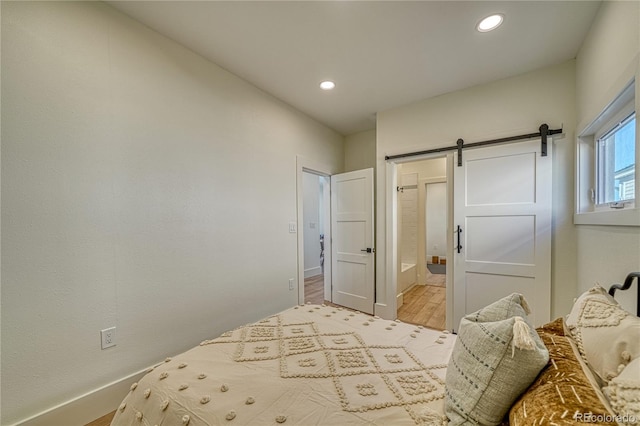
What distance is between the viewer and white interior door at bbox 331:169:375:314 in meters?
3.39

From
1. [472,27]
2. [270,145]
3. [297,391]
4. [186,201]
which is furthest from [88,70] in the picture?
[472,27]

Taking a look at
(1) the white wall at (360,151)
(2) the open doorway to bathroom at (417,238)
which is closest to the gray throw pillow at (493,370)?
(2) the open doorway to bathroom at (417,238)

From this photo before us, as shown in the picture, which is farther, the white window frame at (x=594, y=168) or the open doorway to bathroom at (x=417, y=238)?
the open doorway to bathroom at (x=417, y=238)

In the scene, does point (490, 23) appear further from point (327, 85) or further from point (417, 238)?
point (417, 238)

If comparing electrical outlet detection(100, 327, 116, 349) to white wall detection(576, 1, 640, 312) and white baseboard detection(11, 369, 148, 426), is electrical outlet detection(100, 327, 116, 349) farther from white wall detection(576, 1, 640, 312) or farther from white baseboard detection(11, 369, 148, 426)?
white wall detection(576, 1, 640, 312)

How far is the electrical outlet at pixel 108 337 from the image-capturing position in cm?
160

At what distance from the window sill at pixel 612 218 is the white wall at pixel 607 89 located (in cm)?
4

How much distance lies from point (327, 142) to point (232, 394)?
337 centimetres

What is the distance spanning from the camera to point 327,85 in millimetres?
2631

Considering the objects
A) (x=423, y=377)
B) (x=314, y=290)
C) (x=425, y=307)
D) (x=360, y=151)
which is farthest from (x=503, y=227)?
→ (x=314, y=290)

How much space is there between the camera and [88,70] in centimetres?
157

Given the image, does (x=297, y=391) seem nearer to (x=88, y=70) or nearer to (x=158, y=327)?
(x=158, y=327)

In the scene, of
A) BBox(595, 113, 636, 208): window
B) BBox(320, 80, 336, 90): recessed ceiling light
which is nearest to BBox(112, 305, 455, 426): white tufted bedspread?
BBox(595, 113, 636, 208): window

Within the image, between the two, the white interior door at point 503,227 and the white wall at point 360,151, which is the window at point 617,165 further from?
the white wall at point 360,151
